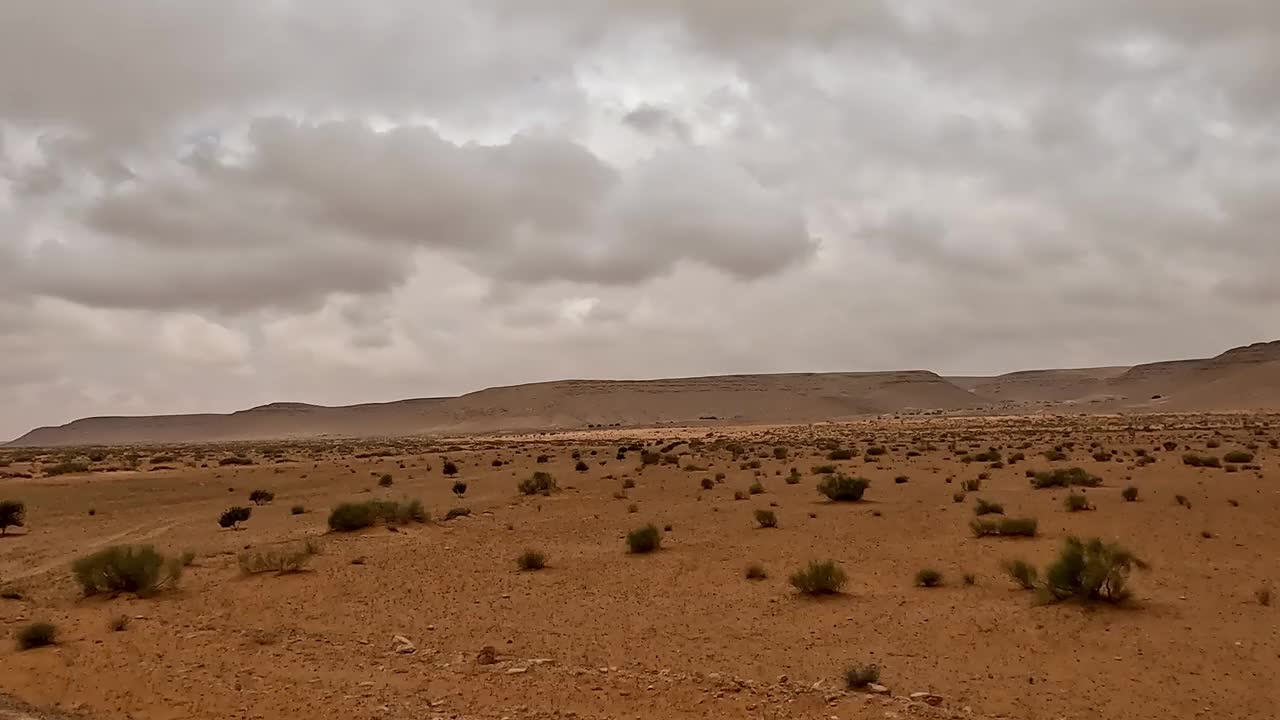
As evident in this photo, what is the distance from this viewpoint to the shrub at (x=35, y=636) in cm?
1359

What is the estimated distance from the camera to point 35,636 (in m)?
13.6

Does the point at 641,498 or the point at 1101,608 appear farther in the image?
the point at 641,498

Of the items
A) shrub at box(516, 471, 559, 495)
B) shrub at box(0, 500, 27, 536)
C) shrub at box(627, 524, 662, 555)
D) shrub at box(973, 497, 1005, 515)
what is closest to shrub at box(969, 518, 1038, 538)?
shrub at box(973, 497, 1005, 515)

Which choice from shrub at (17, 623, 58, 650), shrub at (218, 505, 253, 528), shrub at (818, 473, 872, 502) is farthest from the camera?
shrub at (818, 473, 872, 502)

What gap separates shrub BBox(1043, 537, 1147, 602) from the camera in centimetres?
1405

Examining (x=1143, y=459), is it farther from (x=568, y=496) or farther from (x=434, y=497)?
(x=434, y=497)

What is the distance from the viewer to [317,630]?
1452cm

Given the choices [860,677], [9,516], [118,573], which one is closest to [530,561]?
[118,573]

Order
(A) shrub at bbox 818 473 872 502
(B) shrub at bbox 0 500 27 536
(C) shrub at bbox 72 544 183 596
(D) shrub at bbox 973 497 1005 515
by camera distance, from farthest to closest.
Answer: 1. (B) shrub at bbox 0 500 27 536
2. (A) shrub at bbox 818 473 872 502
3. (D) shrub at bbox 973 497 1005 515
4. (C) shrub at bbox 72 544 183 596

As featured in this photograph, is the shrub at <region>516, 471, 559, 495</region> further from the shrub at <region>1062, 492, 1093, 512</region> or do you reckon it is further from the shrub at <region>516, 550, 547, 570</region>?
the shrub at <region>1062, 492, 1093, 512</region>

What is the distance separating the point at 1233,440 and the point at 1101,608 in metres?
48.3

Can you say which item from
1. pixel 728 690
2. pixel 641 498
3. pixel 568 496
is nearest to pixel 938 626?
pixel 728 690

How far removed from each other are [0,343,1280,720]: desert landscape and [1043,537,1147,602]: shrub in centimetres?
4

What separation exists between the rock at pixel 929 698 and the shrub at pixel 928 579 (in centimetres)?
565
